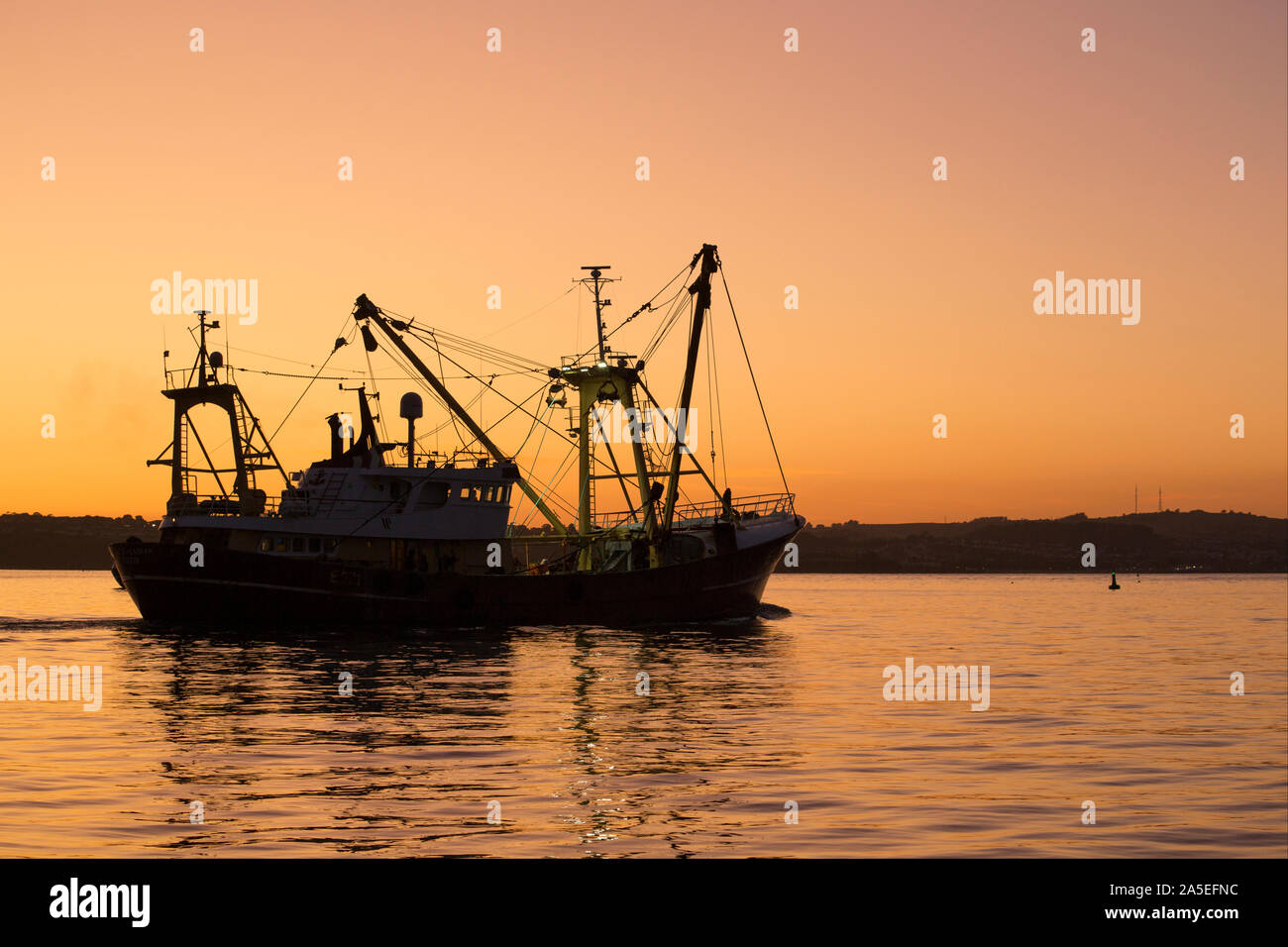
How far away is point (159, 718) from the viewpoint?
2927cm

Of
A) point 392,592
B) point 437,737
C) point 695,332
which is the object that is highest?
point 695,332

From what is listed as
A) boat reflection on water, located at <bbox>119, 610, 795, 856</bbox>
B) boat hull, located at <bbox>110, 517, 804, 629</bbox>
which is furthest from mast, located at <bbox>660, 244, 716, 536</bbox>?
boat reflection on water, located at <bbox>119, 610, 795, 856</bbox>

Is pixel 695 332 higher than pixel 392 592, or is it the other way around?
pixel 695 332

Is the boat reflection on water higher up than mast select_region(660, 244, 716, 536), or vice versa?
mast select_region(660, 244, 716, 536)

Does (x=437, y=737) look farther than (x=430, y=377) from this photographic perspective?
No

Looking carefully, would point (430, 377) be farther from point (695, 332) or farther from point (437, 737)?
point (437, 737)

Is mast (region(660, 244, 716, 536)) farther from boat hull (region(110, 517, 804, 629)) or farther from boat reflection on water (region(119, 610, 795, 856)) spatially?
boat reflection on water (region(119, 610, 795, 856))

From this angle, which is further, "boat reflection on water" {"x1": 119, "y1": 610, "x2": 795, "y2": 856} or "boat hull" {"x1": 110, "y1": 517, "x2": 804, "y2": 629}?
"boat hull" {"x1": 110, "y1": 517, "x2": 804, "y2": 629}

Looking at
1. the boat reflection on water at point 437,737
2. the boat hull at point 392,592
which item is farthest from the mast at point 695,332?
the boat reflection on water at point 437,737

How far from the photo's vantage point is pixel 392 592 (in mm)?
59594

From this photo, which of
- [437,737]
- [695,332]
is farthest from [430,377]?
[437,737]

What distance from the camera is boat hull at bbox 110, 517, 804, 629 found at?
57.0 meters
